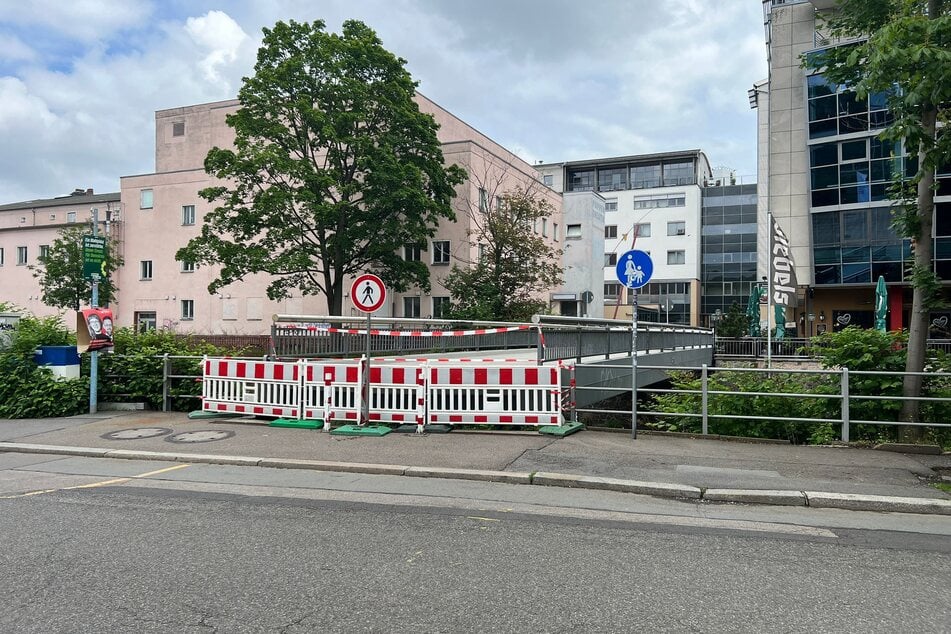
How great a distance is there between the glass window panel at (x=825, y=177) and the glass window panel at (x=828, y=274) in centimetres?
486

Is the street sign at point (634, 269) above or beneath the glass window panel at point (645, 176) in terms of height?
beneath

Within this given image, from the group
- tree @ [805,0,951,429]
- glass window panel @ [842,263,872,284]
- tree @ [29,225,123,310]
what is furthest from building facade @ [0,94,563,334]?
tree @ [805,0,951,429]

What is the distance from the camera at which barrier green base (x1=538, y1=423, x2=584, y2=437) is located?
10.1 metres

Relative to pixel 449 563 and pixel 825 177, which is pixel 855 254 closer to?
pixel 825 177

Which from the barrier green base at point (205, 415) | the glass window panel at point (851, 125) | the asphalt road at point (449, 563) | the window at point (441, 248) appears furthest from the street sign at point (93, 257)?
the glass window panel at point (851, 125)

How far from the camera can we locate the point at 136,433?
10.6 m

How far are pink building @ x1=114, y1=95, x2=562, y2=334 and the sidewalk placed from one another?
25.0 metres

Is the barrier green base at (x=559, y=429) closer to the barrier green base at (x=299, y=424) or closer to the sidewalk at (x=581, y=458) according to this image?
the sidewalk at (x=581, y=458)

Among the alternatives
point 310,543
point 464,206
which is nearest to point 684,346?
point 464,206

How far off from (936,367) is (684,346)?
1538 centimetres

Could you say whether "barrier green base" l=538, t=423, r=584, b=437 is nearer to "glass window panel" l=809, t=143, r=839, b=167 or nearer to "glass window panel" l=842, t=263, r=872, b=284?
"glass window panel" l=842, t=263, r=872, b=284

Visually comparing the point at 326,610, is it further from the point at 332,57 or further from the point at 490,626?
the point at 332,57

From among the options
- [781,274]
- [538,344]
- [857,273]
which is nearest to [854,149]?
[857,273]

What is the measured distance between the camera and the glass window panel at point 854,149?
38250 mm
